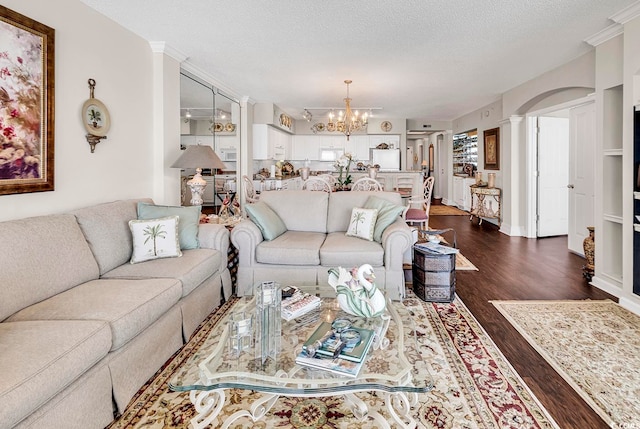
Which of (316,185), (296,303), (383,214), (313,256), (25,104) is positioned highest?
(25,104)

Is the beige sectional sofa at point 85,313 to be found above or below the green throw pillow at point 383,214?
below

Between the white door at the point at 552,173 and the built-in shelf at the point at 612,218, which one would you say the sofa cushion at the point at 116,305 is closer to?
the built-in shelf at the point at 612,218

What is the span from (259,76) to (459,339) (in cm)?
435

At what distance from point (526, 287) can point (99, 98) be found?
4.39 meters

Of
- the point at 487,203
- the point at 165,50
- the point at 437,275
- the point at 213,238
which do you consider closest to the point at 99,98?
the point at 165,50

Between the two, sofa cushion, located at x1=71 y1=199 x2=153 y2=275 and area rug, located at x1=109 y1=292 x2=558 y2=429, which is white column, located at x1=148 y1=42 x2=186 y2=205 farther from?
area rug, located at x1=109 y1=292 x2=558 y2=429

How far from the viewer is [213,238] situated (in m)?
3.20

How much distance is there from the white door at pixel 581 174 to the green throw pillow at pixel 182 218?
4875 millimetres

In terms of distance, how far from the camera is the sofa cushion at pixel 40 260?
6.31 ft

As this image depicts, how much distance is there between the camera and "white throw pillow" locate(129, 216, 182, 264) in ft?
9.18

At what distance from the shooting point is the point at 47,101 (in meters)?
2.56

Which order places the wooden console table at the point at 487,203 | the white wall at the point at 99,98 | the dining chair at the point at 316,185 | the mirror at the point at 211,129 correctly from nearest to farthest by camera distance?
Answer: 1. the white wall at the point at 99,98
2. the mirror at the point at 211,129
3. the dining chair at the point at 316,185
4. the wooden console table at the point at 487,203

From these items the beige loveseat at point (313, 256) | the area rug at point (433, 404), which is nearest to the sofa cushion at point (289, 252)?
the beige loveseat at point (313, 256)

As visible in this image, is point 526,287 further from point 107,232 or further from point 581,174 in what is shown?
point 107,232
